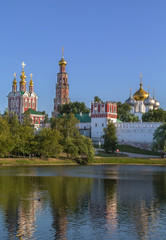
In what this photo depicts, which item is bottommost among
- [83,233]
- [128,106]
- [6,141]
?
[83,233]

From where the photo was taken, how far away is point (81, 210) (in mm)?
22547

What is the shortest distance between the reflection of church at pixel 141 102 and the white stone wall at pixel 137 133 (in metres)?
23.5

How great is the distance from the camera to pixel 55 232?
17625 mm

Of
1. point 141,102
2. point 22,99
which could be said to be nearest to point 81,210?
point 22,99

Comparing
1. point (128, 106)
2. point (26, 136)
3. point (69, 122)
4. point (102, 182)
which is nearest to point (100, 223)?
point (102, 182)

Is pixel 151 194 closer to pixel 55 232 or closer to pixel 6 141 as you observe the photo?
pixel 55 232

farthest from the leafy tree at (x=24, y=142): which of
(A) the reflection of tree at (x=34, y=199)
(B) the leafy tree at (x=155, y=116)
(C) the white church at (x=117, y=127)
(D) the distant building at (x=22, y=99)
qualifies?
(B) the leafy tree at (x=155, y=116)

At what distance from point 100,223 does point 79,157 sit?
43966 mm

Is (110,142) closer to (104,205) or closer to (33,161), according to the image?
(33,161)

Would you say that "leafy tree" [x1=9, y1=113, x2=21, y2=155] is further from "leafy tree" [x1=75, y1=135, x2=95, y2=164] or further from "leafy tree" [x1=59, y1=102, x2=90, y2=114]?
"leafy tree" [x1=59, y1=102, x2=90, y2=114]

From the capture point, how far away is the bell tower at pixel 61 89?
403 feet

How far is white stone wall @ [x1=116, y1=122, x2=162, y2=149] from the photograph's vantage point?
3499 inches

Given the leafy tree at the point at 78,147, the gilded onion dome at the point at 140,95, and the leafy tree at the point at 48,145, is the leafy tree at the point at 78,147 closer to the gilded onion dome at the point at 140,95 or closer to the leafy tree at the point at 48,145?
the leafy tree at the point at 48,145

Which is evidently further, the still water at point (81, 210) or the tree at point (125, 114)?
the tree at point (125, 114)
